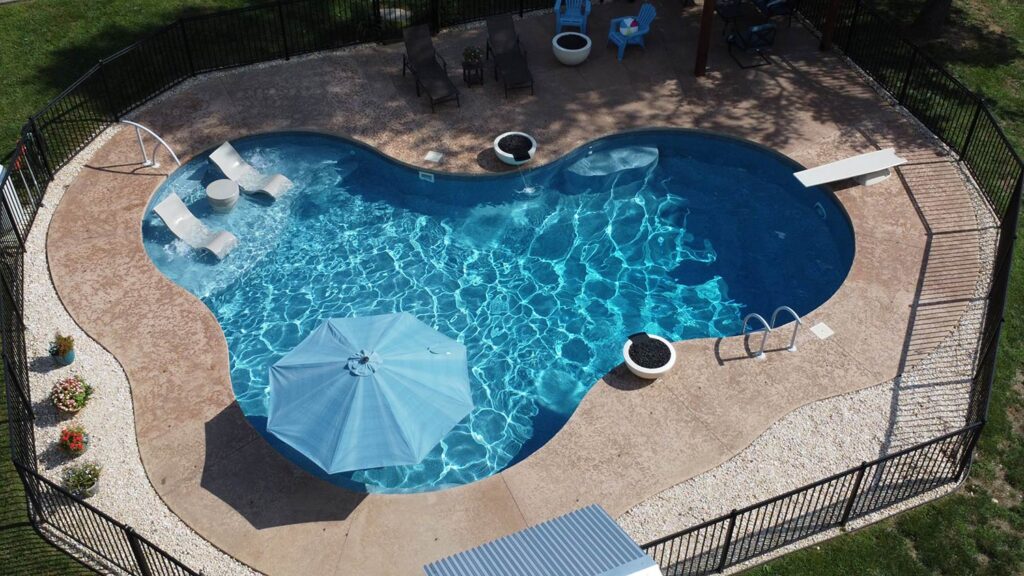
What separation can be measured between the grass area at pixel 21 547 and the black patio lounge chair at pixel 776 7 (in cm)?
1892

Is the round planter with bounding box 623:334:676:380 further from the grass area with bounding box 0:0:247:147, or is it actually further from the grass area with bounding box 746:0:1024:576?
the grass area with bounding box 0:0:247:147

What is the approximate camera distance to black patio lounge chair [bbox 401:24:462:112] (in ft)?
68.6

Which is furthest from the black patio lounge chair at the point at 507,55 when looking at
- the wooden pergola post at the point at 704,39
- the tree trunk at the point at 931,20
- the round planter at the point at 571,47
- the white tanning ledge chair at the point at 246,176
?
the tree trunk at the point at 931,20

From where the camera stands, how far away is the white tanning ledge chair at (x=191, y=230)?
1816 cm

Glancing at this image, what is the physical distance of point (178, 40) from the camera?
22.5 meters

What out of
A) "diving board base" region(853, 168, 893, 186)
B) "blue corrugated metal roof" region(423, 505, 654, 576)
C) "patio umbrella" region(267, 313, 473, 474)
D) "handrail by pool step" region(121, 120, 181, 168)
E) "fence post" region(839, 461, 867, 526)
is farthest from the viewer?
"handrail by pool step" region(121, 120, 181, 168)

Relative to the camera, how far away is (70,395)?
1470 cm

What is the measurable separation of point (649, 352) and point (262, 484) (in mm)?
6498

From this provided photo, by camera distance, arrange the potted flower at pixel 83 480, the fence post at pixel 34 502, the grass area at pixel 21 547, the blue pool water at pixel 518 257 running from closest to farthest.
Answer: the grass area at pixel 21 547 → the fence post at pixel 34 502 → the potted flower at pixel 83 480 → the blue pool water at pixel 518 257

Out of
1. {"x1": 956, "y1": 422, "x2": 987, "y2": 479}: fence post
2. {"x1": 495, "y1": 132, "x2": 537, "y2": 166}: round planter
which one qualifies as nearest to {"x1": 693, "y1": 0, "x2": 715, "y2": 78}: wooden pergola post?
{"x1": 495, "y1": 132, "x2": 537, "y2": 166}: round planter

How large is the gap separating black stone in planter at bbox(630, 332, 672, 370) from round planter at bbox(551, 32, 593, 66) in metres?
8.76

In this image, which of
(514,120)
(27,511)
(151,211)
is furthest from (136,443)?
(514,120)

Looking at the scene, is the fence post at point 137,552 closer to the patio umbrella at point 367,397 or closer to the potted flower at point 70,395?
the patio umbrella at point 367,397

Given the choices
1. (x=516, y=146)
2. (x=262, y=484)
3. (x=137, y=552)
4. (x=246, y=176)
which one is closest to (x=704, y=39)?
(x=516, y=146)
